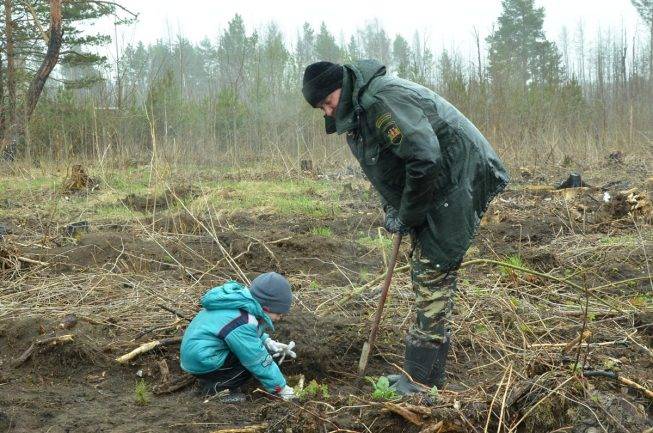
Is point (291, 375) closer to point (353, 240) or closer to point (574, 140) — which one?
point (353, 240)

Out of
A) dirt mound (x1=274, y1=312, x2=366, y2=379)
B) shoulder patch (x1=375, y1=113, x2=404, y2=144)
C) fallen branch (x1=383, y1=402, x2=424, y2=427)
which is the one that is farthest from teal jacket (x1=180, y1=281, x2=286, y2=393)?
shoulder patch (x1=375, y1=113, x2=404, y2=144)

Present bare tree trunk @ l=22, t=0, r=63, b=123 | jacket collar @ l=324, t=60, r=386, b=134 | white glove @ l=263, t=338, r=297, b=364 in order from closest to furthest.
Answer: jacket collar @ l=324, t=60, r=386, b=134, white glove @ l=263, t=338, r=297, b=364, bare tree trunk @ l=22, t=0, r=63, b=123

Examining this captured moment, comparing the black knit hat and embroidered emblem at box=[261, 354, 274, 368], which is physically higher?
the black knit hat

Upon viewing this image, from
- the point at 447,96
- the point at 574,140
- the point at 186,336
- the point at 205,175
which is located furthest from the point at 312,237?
the point at 574,140

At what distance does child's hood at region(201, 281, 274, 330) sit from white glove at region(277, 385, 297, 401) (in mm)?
412

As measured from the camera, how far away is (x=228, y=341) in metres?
3.57

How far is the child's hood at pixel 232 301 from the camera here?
11.9 ft

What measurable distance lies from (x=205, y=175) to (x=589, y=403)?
37.2ft

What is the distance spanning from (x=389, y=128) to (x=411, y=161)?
7.1 inches

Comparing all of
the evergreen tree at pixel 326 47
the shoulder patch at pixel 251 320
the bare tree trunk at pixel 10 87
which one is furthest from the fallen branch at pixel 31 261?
the evergreen tree at pixel 326 47

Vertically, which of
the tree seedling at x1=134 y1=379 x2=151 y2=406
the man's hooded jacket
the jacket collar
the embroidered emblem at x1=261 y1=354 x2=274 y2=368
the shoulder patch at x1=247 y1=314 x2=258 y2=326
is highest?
the jacket collar

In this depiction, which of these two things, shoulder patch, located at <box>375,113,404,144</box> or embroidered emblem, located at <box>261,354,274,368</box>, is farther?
embroidered emblem, located at <box>261,354,274,368</box>

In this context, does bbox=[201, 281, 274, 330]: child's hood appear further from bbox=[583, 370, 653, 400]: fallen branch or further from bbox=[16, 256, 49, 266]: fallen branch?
bbox=[16, 256, 49, 266]: fallen branch

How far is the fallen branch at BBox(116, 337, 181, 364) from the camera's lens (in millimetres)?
4066
